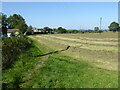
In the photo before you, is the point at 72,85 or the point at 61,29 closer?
the point at 72,85

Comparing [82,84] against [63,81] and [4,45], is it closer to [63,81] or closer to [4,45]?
[63,81]

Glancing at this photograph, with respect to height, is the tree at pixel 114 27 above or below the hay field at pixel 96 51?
above

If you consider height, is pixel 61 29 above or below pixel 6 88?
above

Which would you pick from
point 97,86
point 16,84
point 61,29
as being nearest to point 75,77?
point 97,86

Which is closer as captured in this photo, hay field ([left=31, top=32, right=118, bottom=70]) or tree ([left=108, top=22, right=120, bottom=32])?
hay field ([left=31, top=32, right=118, bottom=70])

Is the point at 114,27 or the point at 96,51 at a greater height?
the point at 114,27

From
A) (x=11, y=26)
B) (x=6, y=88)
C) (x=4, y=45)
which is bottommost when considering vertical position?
(x=6, y=88)

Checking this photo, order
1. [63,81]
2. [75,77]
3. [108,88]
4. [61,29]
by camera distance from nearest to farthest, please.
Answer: [108,88] → [63,81] → [75,77] → [61,29]

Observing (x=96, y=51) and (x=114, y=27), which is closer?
(x=96, y=51)

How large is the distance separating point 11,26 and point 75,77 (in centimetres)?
8991

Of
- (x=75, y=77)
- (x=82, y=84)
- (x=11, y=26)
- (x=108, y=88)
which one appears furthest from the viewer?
(x=11, y=26)

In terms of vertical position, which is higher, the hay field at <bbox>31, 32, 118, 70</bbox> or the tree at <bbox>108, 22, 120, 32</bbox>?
the tree at <bbox>108, 22, 120, 32</bbox>

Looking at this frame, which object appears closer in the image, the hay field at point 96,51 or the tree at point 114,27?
the hay field at point 96,51

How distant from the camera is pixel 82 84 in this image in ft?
18.8
